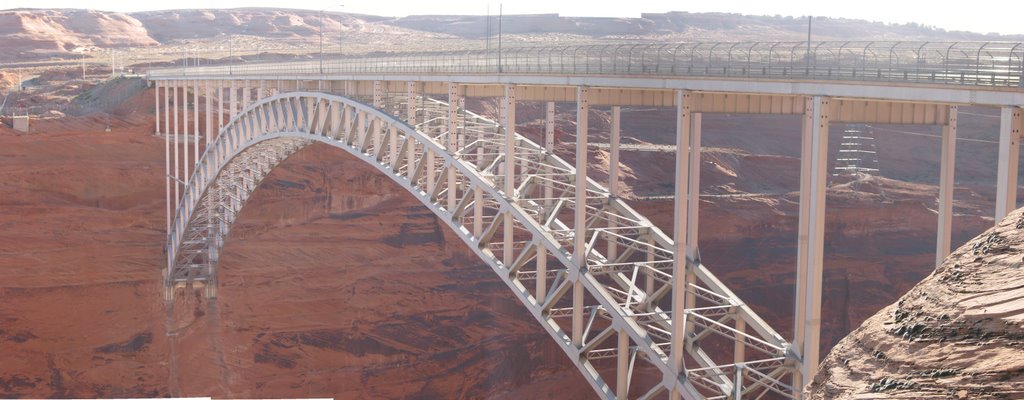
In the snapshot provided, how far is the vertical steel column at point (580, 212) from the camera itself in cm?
2022

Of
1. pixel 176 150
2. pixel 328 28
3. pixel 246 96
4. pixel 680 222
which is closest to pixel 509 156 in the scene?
pixel 680 222

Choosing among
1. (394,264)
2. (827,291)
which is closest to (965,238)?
(827,291)

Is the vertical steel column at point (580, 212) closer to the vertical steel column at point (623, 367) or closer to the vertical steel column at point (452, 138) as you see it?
the vertical steel column at point (623, 367)

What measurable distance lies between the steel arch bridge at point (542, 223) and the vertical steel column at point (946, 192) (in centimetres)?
363

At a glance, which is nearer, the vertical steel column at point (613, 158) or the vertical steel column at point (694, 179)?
the vertical steel column at point (694, 179)

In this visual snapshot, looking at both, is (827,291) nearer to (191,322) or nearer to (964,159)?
(964,159)

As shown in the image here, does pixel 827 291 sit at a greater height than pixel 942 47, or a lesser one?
lesser

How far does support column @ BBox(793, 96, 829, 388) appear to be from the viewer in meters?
14.4

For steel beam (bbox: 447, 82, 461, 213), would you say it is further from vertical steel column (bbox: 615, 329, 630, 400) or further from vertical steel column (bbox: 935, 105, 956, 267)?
vertical steel column (bbox: 935, 105, 956, 267)

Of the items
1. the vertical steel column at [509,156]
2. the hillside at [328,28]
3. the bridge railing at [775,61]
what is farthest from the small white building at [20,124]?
the vertical steel column at [509,156]

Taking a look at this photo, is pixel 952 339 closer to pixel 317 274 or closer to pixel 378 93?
pixel 378 93

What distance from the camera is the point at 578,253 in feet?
67.1

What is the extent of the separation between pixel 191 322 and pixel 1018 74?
3999cm

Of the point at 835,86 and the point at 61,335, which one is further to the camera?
the point at 61,335
